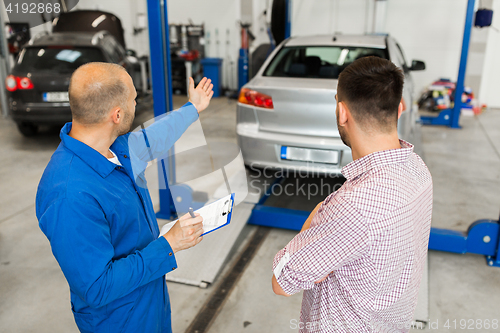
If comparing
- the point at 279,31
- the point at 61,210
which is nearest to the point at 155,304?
the point at 61,210

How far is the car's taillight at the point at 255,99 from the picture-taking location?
3.26 m

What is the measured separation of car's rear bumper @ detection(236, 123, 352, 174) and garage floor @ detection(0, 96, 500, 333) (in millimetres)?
619

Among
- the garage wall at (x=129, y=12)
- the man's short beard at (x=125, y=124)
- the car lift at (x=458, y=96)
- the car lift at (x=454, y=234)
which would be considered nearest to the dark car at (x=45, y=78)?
the car lift at (x=454, y=234)

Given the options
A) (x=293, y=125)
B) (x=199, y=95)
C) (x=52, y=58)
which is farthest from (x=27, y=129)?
(x=199, y=95)

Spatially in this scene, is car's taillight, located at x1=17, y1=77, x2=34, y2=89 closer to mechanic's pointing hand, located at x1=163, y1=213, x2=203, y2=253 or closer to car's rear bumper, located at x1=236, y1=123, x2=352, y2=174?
car's rear bumper, located at x1=236, y1=123, x2=352, y2=174

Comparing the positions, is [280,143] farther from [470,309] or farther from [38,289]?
[38,289]

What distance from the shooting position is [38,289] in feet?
8.69

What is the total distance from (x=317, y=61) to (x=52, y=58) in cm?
415

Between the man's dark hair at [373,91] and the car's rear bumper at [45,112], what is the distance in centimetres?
531

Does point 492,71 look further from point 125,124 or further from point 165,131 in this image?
point 125,124

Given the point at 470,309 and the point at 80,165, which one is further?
the point at 470,309

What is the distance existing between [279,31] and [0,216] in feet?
18.0

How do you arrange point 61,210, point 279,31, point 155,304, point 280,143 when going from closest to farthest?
point 61,210
point 155,304
point 280,143
point 279,31

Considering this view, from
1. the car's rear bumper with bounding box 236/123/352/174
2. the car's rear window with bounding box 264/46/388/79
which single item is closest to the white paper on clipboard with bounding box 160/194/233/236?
the car's rear bumper with bounding box 236/123/352/174
